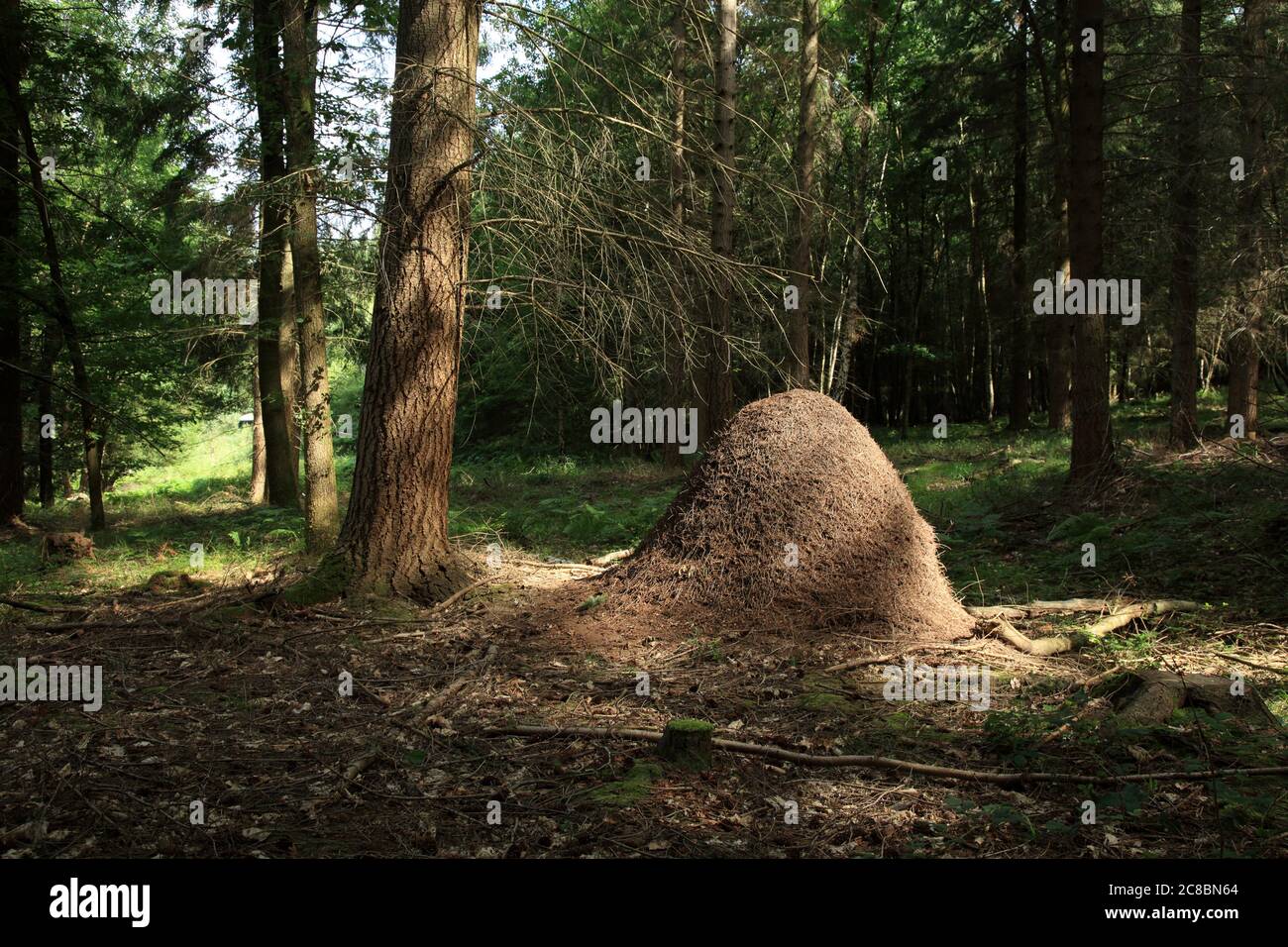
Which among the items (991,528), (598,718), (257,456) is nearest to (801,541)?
(598,718)

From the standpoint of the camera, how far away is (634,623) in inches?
257

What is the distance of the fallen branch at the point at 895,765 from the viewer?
3877 mm

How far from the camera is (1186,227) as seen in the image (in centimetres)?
1195

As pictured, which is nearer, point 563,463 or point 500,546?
point 500,546

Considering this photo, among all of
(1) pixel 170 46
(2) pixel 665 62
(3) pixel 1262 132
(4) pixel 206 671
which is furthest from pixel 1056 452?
(1) pixel 170 46

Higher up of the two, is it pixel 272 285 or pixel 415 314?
pixel 272 285

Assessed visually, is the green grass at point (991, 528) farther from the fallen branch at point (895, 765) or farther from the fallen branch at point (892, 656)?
the fallen branch at point (895, 765)

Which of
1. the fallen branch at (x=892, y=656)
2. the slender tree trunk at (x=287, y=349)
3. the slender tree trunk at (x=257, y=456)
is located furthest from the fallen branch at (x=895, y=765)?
the slender tree trunk at (x=257, y=456)

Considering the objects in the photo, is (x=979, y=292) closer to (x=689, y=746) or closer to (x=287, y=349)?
(x=287, y=349)

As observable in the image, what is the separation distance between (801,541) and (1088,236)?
6.74 m

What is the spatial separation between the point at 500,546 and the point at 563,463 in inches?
495

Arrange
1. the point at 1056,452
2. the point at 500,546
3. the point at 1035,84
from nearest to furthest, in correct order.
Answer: the point at 500,546 → the point at 1056,452 → the point at 1035,84
